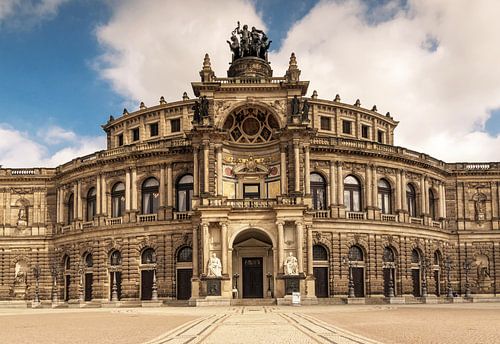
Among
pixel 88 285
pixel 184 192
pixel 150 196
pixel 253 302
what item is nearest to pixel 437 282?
pixel 253 302

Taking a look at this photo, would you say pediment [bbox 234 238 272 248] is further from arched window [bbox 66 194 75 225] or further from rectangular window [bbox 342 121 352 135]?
arched window [bbox 66 194 75 225]

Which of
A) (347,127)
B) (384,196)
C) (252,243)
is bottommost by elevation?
(252,243)

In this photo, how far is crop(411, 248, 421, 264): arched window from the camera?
71.1 meters

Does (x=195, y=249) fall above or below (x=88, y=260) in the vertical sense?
above

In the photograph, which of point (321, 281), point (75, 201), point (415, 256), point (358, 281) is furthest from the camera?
point (75, 201)

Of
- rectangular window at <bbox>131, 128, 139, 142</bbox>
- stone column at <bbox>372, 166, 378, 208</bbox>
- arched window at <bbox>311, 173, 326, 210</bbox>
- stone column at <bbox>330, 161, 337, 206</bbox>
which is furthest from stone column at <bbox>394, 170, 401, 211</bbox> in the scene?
rectangular window at <bbox>131, 128, 139, 142</bbox>

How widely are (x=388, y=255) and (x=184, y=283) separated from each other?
21.2 meters

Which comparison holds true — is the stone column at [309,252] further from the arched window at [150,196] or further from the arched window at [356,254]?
the arched window at [150,196]

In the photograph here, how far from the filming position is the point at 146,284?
67.6 meters

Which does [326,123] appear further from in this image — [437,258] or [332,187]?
[437,258]

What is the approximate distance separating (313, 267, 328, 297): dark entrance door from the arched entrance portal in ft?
17.4

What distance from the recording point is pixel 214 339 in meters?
22.3

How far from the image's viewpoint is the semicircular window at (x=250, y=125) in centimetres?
6406

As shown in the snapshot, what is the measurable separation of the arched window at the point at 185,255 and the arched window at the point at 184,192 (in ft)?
13.6
